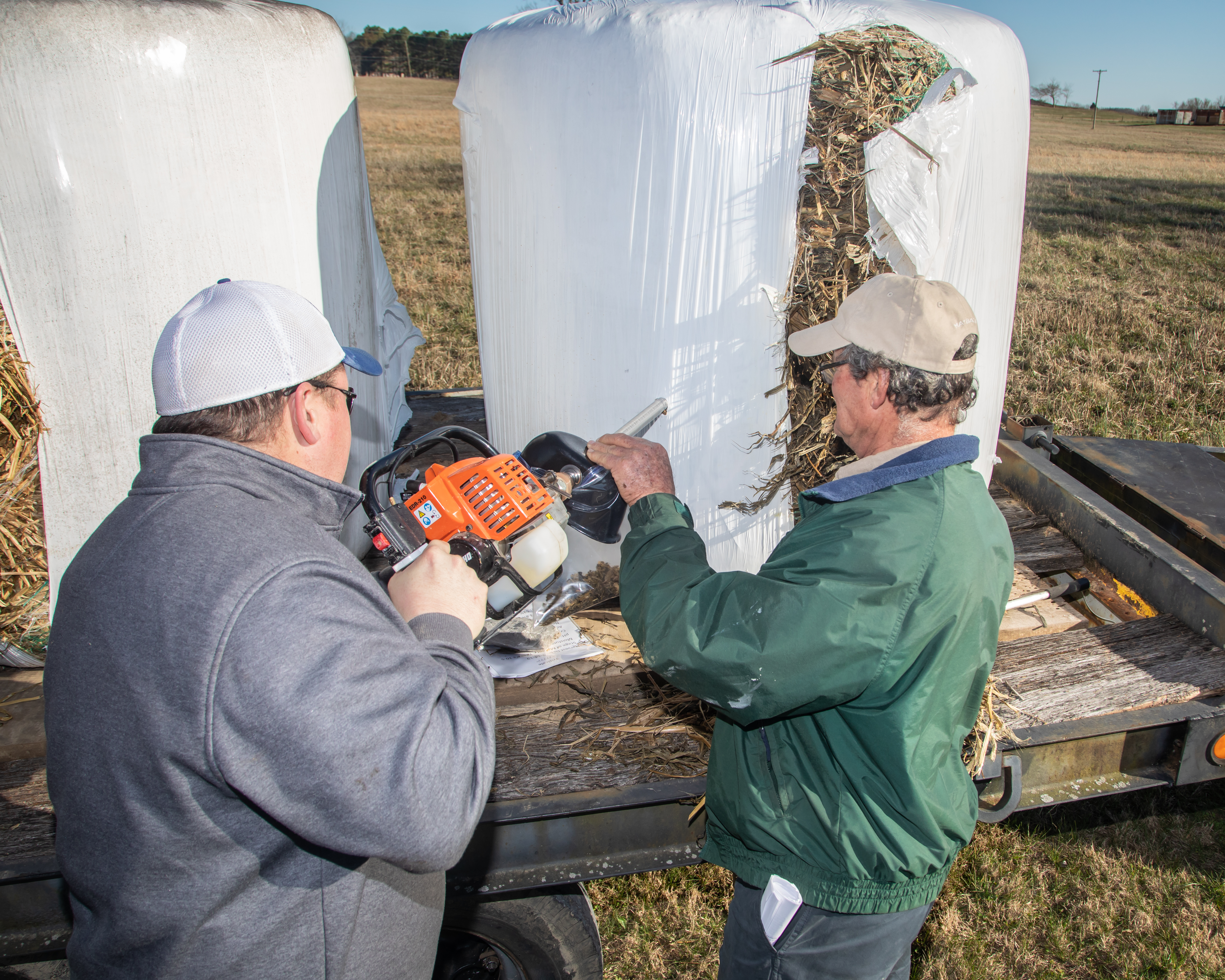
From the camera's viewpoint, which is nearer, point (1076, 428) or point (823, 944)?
point (823, 944)

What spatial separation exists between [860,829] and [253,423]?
4.05 feet

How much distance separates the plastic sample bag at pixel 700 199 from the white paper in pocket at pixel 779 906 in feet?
3.83

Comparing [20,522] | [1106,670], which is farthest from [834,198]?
[20,522]

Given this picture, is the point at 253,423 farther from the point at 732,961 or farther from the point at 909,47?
the point at 909,47

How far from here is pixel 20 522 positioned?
2492 millimetres

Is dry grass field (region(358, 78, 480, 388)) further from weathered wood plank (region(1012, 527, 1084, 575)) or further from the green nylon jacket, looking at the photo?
the green nylon jacket

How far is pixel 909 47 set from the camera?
2189mm

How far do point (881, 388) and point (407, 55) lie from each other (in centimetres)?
5815

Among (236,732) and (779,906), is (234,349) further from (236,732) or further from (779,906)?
(779,906)

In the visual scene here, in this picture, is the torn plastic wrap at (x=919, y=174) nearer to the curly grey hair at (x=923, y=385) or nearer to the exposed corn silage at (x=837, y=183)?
the exposed corn silage at (x=837, y=183)

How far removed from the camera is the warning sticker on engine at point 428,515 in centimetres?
200

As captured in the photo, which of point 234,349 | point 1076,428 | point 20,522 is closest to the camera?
point 234,349

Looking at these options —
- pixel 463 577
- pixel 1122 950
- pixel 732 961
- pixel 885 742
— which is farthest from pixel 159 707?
pixel 1122 950

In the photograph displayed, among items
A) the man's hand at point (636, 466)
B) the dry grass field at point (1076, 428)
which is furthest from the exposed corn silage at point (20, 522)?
the dry grass field at point (1076, 428)
